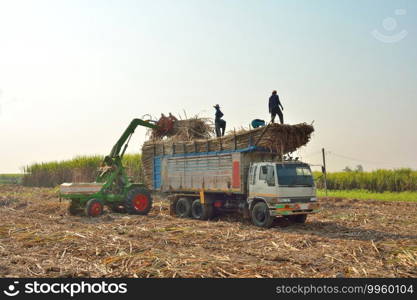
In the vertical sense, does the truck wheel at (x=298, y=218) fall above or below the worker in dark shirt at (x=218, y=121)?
below

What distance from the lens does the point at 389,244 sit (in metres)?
12.6

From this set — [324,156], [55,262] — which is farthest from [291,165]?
[324,156]

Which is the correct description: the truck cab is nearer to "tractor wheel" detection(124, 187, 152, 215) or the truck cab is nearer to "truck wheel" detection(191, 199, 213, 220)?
"truck wheel" detection(191, 199, 213, 220)

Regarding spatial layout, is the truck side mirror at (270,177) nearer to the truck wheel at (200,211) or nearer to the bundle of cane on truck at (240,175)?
the bundle of cane on truck at (240,175)

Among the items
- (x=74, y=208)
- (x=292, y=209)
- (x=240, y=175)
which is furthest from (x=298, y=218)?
(x=74, y=208)

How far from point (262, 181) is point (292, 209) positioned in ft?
4.64

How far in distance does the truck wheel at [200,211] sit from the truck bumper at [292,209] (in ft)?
12.6

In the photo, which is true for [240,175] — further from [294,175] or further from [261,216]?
[294,175]

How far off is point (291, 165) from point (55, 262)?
346 inches

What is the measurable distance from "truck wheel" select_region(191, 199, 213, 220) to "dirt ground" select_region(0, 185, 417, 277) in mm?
485

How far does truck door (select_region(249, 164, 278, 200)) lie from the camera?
51.5 ft

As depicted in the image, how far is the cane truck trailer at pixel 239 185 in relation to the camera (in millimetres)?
15727

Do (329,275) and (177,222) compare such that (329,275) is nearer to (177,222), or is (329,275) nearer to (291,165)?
(291,165)

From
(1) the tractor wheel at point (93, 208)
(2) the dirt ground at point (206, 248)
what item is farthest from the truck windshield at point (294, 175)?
(1) the tractor wheel at point (93, 208)
